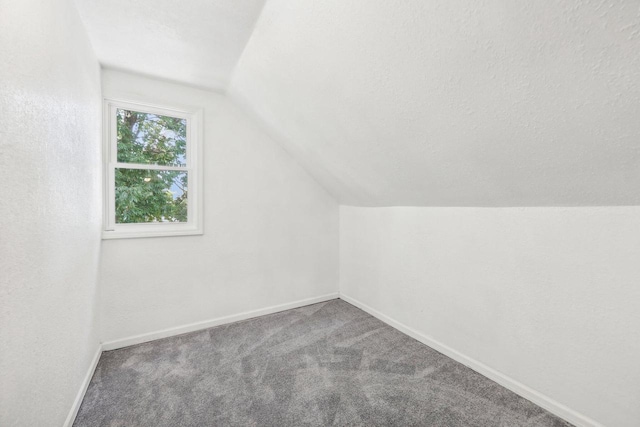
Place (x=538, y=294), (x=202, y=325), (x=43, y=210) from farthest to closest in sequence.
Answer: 1. (x=202, y=325)
2. (x=538, y=294)
3. (x=43, y=210)

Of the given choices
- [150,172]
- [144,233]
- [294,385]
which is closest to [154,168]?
[150,172]

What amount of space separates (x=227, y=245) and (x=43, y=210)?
1.61 meters

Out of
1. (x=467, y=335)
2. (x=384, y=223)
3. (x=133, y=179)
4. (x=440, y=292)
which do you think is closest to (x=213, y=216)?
(x=133, y=179)

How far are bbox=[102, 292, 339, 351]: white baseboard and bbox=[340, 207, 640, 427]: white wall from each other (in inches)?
43.5

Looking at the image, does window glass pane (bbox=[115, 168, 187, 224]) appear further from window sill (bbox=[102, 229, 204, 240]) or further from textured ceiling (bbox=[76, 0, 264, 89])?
textured ceiling (bbox=[76, 0, 264, 89])

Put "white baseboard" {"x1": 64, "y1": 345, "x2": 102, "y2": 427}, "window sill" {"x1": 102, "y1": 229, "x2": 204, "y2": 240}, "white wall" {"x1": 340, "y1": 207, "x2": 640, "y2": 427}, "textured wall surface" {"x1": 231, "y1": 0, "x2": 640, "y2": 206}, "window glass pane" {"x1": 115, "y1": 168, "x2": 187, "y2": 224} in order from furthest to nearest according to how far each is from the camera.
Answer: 1. "window glass pane" {"x1": 115, "y1": 168, "x2": 187, "y2": 224}
2. "window sill" {"x1": 102, "y1": 229, "x2": 204, "y2": 240}
3. "white baseboard" {"x1": 64, "y1": 345, "x2": 102, "y2": 427}
4. "white wall" {"x1": 340, "y1": 207, "x2": 640, "y2": 427}
5. "textured wall surface" {"x1": 231, "y1": 0, "x2": 640, "y2": 206}

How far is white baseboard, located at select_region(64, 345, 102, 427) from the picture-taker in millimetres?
1469

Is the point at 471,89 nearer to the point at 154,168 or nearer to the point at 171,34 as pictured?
the point at 171,34

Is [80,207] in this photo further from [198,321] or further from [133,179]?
[198,321]

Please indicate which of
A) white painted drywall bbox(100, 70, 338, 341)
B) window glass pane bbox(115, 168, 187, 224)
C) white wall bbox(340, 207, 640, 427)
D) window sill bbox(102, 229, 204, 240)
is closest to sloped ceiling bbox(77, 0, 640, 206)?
white wall bbox(340, 207, 640, 427)

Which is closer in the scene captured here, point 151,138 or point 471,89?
point 471,89

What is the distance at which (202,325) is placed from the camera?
2584 mm

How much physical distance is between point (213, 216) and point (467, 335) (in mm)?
2320

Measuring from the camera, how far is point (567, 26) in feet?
2.83
